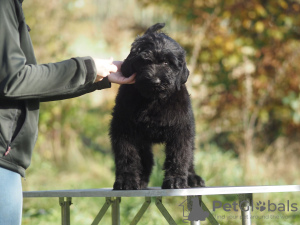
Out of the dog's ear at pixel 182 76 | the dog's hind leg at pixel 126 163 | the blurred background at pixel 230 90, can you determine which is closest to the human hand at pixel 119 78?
the dog's ear at pixel 182 76

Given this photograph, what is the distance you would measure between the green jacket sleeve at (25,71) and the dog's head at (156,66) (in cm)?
89

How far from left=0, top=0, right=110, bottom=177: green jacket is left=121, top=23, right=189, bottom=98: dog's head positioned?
0.90m

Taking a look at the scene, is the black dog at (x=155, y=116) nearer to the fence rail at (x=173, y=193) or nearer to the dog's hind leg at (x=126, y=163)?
the dog's hind leg at (x=126, y=163)

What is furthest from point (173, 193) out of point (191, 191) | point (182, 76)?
point (182, 76)

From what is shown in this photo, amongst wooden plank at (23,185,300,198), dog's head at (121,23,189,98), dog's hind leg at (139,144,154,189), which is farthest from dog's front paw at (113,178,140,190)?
dog's head at (121,23,189,98)

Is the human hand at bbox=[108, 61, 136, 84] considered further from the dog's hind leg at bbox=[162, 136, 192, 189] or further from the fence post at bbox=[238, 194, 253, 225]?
the fence post at bbox=[238, 194, 253, 225]

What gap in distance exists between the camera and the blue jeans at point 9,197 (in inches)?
81.5

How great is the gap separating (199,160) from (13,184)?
5.62 m

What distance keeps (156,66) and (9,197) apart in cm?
153

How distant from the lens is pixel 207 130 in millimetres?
9047

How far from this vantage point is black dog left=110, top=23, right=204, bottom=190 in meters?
3.31

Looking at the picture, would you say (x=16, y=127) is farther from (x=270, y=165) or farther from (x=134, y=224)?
(x=270, y=165)

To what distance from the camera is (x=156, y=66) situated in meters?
3.30

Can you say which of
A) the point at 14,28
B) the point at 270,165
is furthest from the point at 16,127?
the point at 270,165
